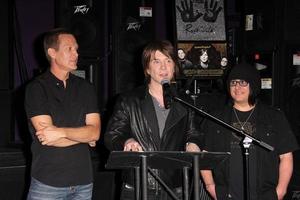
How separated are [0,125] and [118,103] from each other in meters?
2.78

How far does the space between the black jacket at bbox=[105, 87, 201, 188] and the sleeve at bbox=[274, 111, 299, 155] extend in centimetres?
58

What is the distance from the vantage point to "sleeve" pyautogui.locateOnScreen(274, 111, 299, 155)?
306 centimetres

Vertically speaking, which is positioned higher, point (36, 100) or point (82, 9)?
point (82, 9)

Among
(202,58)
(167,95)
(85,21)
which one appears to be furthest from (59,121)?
(85,21)

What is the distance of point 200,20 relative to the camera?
17.0ft

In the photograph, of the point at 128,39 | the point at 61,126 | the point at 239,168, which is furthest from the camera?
the point at 128,39

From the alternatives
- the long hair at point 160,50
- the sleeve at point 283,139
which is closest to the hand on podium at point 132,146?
the long hair at point 160,50

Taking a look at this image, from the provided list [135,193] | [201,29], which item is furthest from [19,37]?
[135,193]

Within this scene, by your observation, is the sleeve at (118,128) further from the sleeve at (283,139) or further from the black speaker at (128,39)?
the black speaker at (128,39)

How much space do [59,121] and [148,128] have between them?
500 mm

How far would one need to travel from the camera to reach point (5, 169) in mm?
4207

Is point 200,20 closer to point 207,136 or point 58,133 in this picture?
point 207,136

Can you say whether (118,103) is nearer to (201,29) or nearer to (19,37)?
(201,29)

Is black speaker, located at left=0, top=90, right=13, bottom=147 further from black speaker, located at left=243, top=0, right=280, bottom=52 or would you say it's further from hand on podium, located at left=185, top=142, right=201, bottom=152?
hand on podium, located at left=185, top=142, right=201, bottom=152
